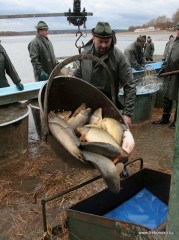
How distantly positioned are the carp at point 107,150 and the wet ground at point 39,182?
2.42 ft

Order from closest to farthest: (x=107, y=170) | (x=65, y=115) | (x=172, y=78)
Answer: (x=107, y=170), (x=65, y=115), (x=172, y=78)

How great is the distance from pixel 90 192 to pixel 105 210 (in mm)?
958

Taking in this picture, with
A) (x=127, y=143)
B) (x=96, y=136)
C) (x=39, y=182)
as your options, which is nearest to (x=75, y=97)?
(x=96, y=136)

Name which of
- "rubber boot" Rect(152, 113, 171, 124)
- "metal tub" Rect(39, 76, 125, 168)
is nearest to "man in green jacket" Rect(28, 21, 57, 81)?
"rubber boot" Rect(152, 113, 171, 124)

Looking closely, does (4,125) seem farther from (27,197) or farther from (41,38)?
(41,38)

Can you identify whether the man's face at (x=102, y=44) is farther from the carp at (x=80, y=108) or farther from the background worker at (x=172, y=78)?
the background worker at (x=172, y=78)

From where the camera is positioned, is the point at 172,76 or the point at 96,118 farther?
the point at 172,76

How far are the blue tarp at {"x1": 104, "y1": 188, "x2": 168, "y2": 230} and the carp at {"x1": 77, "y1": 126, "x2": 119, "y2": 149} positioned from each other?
1.21 m

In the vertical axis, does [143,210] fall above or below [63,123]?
below

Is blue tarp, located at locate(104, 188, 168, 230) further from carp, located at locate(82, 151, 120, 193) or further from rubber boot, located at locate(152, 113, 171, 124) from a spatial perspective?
rubber boot, located at locate(152, 113, 171, 124)

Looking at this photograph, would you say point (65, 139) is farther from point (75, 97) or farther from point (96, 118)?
point (75, 97)

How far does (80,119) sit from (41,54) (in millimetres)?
4787

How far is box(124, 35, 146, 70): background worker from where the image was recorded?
9.22 meters

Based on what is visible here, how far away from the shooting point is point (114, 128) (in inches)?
115
